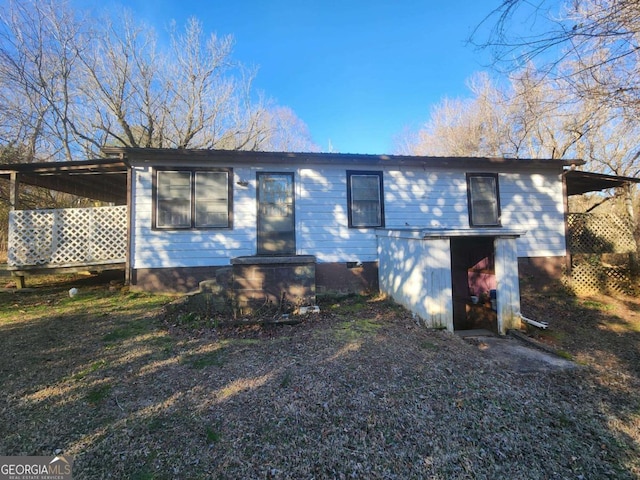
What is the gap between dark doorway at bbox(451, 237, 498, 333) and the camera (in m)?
5.42

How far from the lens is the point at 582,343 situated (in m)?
4.58

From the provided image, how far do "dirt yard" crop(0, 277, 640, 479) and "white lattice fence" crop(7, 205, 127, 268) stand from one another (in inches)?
99.4

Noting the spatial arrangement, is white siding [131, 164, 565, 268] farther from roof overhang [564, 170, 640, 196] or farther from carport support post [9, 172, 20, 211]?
carport support post [9, 172, 20, 211]

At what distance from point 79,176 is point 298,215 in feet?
19.7

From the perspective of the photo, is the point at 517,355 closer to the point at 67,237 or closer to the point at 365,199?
the point at 365,199

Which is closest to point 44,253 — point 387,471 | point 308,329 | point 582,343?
point 308,329

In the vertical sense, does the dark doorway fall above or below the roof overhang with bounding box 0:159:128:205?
below

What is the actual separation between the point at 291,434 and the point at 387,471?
0.72 metres

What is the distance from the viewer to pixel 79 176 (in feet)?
26.3

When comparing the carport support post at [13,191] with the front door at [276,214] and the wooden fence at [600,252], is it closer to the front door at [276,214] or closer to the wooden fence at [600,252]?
the front door at [276,214]

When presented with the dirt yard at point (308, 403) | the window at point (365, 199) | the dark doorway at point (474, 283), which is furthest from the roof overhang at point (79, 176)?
the dark doorway at point (474, 283)

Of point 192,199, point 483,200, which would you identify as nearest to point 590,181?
point 483,200

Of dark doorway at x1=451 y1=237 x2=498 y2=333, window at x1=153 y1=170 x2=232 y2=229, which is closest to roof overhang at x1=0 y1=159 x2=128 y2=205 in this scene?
window at x1=153 y1=170 x2=232 y2=229

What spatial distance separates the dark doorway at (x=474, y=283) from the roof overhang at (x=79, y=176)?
7644 mm
